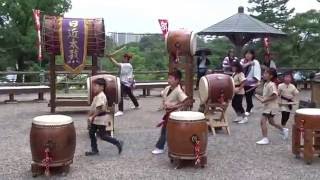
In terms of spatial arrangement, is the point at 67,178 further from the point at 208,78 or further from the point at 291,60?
the point at 291,60

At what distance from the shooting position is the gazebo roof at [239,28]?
13.5m

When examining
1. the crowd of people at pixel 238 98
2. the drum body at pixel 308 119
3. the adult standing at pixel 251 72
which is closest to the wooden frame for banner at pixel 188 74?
the crowd of people at pixel 238 98

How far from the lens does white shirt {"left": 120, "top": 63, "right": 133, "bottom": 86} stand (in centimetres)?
1039

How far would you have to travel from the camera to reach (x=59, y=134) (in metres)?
5.34

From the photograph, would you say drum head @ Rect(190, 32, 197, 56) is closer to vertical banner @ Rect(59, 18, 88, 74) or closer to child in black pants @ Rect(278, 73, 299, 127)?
child in black pants @ Rect(278, 73, 299, 127)

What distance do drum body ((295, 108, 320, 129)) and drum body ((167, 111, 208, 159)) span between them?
1.28 meters

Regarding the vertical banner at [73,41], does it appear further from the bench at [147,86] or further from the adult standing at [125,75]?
the bench at [147,86]

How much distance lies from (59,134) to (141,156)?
148cm

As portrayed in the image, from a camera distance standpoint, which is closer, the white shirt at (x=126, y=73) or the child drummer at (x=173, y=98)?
the child drummer at (x=173, y=98)

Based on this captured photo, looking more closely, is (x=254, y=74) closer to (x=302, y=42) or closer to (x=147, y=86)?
(x=147, y=86)

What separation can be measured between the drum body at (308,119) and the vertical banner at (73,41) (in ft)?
17.0

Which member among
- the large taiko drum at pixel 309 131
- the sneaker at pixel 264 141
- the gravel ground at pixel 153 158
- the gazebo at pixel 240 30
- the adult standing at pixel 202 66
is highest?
the gazebo at pixel 240 30

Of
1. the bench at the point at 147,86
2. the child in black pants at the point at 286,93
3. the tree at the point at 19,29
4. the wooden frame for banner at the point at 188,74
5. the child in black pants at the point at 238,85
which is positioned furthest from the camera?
the tree at the point at 19,29

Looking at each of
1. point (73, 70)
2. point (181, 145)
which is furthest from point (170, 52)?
point (181, 145)
